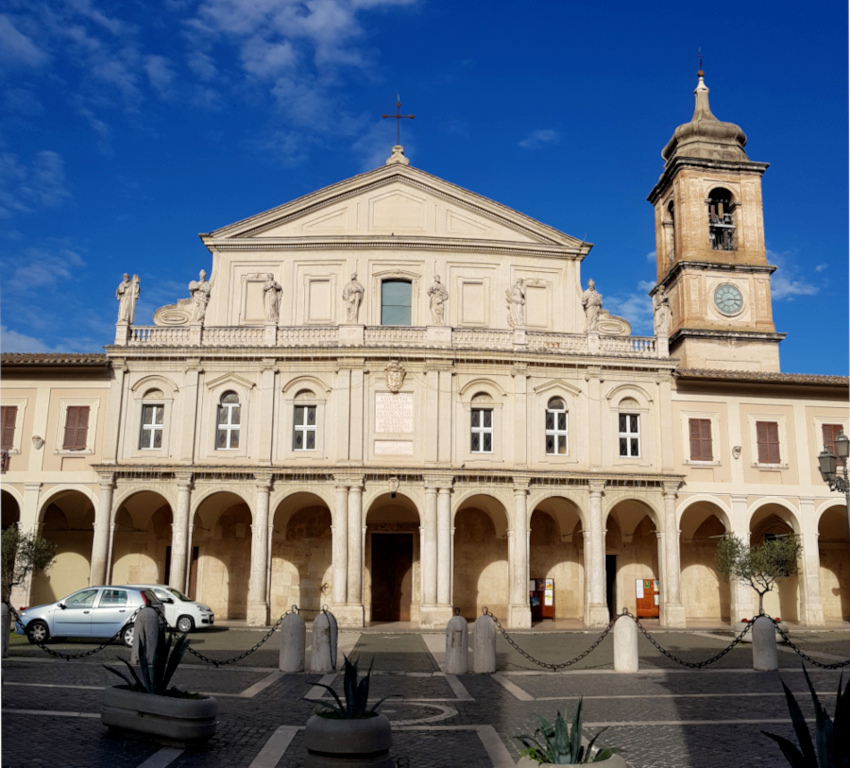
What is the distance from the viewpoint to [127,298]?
30.9 m

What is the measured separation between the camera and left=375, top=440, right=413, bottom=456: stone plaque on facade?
2941 cm

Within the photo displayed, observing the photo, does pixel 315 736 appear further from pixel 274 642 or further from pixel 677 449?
pixel 677 449

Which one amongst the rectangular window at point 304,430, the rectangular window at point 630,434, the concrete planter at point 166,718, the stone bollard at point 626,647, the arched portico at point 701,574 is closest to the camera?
the concrete planter at point 166,718

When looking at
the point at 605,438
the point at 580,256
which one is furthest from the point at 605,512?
the point at 580,256

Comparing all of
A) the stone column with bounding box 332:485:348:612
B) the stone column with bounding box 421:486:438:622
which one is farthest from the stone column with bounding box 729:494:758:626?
the stone column with bounding box 332:485:348:612

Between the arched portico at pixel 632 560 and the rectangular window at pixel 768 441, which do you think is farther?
the arched portico at pixel 632 560

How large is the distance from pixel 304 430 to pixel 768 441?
666 inches

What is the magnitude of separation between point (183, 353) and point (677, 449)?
17953 millimetres

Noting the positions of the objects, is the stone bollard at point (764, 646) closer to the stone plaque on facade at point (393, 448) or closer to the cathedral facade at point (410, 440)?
the cathedral facade at point (410, 440)

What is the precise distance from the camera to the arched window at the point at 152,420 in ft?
97.8

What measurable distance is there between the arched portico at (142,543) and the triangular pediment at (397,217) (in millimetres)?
10354

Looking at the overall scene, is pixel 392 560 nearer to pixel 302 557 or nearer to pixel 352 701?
pixel 302 557

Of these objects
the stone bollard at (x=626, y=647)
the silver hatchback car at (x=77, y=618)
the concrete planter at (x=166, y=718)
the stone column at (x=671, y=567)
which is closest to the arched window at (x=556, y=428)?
the stone column at (x=671, y=567)

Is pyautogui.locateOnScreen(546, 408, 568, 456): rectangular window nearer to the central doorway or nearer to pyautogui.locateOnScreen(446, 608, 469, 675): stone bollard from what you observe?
the central doorway
